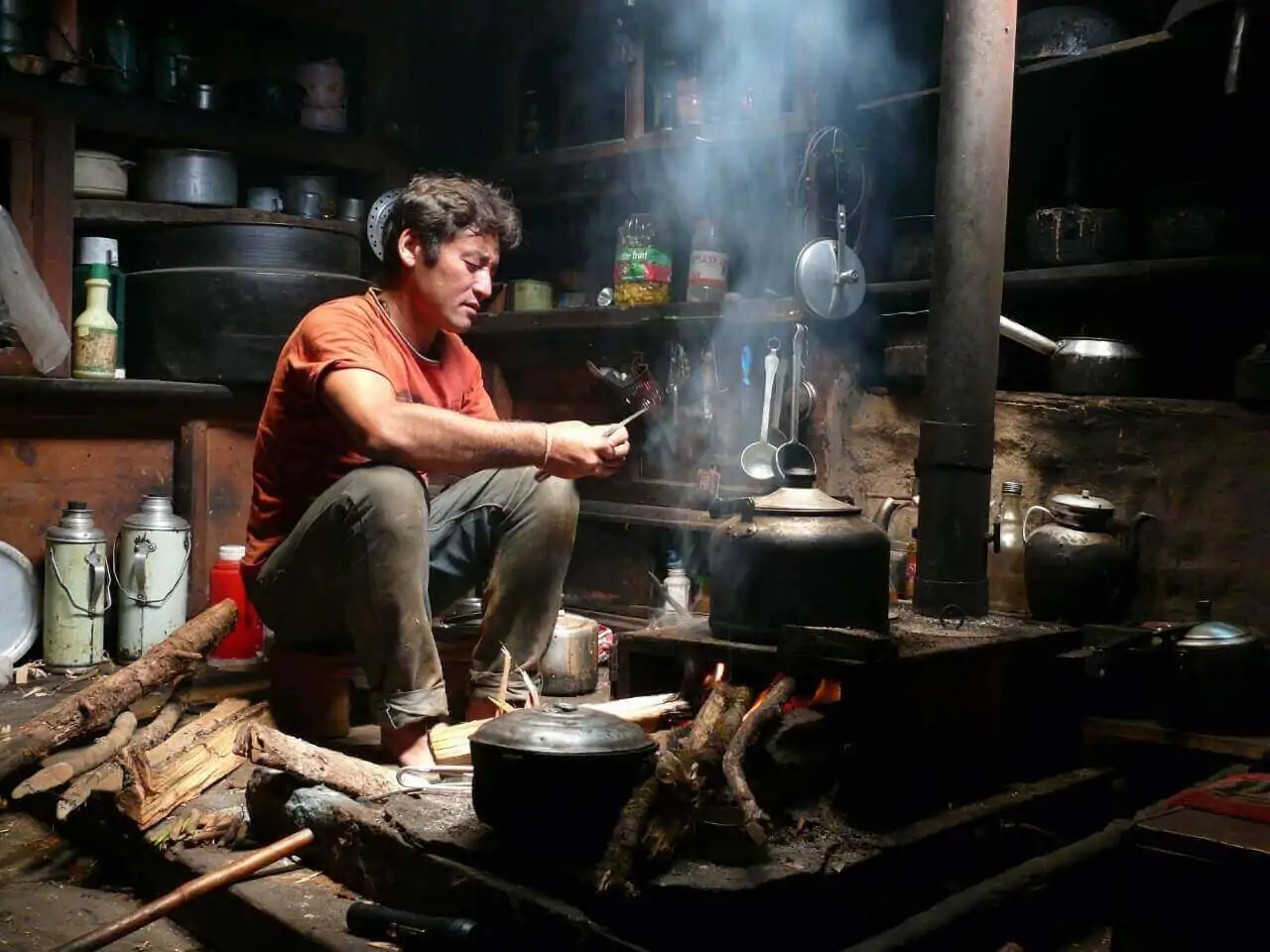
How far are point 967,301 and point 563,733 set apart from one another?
1.93 m

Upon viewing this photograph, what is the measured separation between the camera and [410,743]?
2818mm

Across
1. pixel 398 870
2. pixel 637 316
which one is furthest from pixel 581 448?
pixel 637 316

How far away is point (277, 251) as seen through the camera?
16.7ft

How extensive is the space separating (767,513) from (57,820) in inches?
78.9

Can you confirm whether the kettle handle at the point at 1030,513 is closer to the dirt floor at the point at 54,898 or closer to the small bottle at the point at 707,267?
the small bottle at the point at 707,267

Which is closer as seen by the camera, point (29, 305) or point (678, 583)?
point (29, 305)

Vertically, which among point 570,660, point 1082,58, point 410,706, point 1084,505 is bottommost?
point 570,660

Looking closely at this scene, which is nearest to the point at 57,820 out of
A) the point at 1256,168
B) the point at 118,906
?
the point at 118,906

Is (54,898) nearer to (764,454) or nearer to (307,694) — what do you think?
(307,694)

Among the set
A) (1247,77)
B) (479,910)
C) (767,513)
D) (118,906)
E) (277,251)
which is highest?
(1247,77)

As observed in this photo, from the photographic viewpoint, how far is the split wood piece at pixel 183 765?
2.72m

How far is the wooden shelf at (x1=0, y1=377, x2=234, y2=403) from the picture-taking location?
466 cm

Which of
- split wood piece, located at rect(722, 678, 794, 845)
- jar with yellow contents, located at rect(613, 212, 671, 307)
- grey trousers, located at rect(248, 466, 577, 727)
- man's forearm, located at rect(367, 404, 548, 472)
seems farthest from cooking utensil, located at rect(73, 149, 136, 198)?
split wood piece, located at rect(722, 678, 794, 845)

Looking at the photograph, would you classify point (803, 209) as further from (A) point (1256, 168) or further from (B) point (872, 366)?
(A) point (1256, 168)
